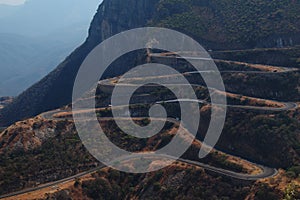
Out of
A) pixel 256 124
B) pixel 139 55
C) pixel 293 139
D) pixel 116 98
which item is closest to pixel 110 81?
pixel 116 98

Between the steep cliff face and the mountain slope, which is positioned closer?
the mountain slope

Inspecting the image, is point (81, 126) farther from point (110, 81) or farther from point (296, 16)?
point (296, 16)

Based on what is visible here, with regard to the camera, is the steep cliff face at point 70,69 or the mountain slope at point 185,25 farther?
the steep cliff face at point 70,69

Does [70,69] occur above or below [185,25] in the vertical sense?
below

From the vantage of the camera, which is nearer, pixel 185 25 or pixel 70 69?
pixel 185 25
